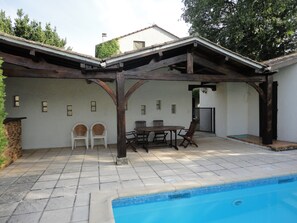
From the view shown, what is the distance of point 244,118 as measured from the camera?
10.8m

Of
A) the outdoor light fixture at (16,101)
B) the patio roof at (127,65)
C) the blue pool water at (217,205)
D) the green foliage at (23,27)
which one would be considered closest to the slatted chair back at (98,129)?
the patio roof at (127,65)

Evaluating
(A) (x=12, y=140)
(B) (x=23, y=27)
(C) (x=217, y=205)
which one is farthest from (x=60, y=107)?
(B) (x=23, y=27)

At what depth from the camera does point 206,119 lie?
508 inches

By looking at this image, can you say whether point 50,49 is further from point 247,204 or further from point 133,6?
point 133,6

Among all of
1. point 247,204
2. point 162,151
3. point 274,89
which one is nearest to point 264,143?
point 274,89

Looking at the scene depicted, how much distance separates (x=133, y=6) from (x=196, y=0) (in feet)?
13.1

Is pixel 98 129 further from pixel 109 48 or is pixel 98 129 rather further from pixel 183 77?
pixel 109 48

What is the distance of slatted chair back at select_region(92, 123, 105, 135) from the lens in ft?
29.4

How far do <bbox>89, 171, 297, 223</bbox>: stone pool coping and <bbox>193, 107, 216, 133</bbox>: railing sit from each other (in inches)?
288

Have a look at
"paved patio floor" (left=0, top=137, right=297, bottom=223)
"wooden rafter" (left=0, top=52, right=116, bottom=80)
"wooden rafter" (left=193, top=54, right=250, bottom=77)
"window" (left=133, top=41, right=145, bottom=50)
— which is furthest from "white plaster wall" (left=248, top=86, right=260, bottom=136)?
"window" (left=133, top=41, right=145, bottom=50)

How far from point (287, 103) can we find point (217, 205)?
645 cm

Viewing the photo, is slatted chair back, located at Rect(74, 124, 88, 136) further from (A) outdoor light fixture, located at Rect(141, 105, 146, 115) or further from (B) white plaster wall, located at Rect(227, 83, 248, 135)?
(B) white plaster wall, located at Rect(227, 83, 248, 135)

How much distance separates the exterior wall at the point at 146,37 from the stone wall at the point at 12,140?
→ 39.8 feet

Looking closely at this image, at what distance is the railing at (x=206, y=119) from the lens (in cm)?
1236
